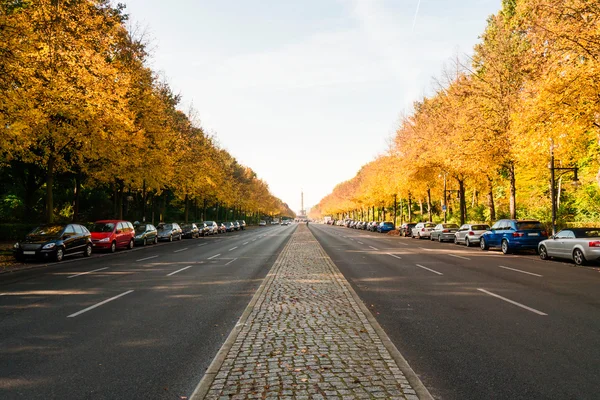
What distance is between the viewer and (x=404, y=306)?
7.86 meters

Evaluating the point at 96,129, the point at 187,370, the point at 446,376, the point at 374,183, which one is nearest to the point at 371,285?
the point at 446,376

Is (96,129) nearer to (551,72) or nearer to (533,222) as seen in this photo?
(551,72)

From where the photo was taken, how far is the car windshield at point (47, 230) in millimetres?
16781

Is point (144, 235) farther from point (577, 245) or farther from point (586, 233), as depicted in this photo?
point (586, 233)

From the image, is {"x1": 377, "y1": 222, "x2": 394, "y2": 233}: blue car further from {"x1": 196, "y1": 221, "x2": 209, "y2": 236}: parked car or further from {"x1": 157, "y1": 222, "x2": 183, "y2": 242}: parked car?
{"x1": 157, "y1": 222, "x2": 183, "y2": 242}: parked car

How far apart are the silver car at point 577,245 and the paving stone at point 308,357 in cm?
1118

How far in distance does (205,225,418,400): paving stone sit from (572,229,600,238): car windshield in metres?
11.7

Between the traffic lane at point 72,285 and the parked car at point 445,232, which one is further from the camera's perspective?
the parked car at point 445,232

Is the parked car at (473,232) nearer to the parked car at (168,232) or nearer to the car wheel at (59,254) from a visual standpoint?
the parked car at (168,232)

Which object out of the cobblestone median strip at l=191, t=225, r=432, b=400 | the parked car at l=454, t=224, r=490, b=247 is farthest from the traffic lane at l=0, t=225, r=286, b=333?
the parked car at l=454, t=224, r=490, b=247

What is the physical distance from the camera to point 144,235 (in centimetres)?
2711

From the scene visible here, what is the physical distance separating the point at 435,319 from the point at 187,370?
4.28m

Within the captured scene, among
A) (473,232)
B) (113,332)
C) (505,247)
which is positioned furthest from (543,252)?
(113,332)

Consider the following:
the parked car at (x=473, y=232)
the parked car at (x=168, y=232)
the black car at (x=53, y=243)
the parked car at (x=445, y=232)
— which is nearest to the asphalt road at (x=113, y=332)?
the black car at (x=53, y=243)
